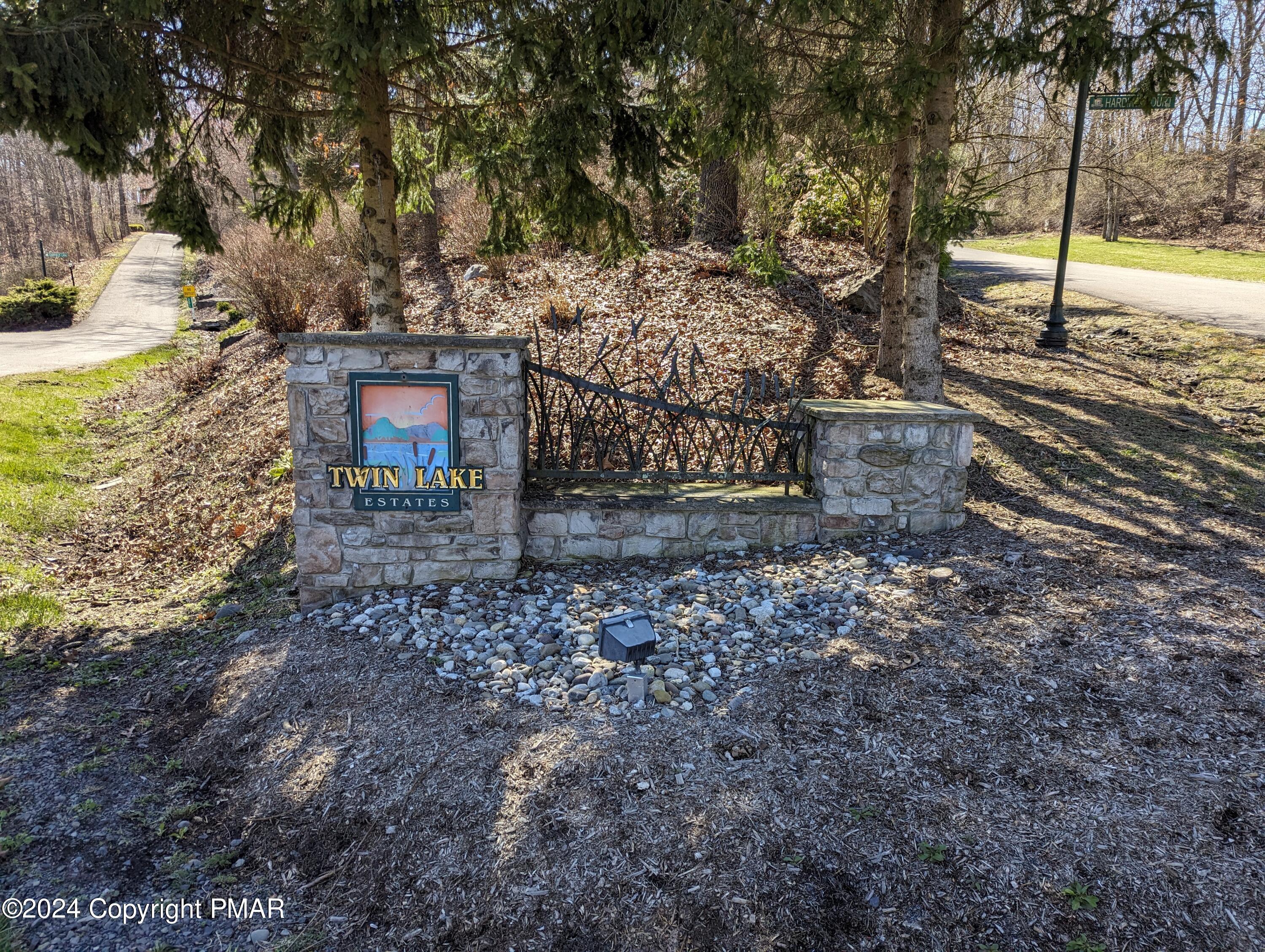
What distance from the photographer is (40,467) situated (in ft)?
25.6

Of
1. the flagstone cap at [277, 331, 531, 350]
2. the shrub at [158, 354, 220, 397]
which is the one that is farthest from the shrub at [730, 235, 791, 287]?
the shrub at [158, 354, 220, 397]

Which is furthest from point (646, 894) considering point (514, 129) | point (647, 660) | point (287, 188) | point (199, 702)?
point (287, 188)

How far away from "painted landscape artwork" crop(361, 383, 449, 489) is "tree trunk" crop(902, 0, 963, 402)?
12.3 ft

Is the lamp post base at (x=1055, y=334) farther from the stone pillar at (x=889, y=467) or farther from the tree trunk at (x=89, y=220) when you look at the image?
the tree trunk at (x=89, y=220)

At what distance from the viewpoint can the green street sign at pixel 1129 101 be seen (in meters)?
5.45

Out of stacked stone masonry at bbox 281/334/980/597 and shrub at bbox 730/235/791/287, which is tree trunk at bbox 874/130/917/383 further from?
stacked stone masonry at bbox 281/334/980/597

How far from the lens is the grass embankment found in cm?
522

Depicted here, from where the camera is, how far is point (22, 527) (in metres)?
6.31

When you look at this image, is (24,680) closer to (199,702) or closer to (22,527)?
(199,702)

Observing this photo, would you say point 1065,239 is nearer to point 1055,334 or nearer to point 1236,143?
point 1055,334

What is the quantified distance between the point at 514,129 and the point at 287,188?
2153 mm

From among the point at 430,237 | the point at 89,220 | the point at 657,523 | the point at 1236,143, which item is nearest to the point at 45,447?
the point at 430,237

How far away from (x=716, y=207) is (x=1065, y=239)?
16.5 feet

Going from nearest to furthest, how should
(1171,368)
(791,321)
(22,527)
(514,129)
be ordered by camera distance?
(22,527) < (514,129) < (1171,368) < (791,321)
